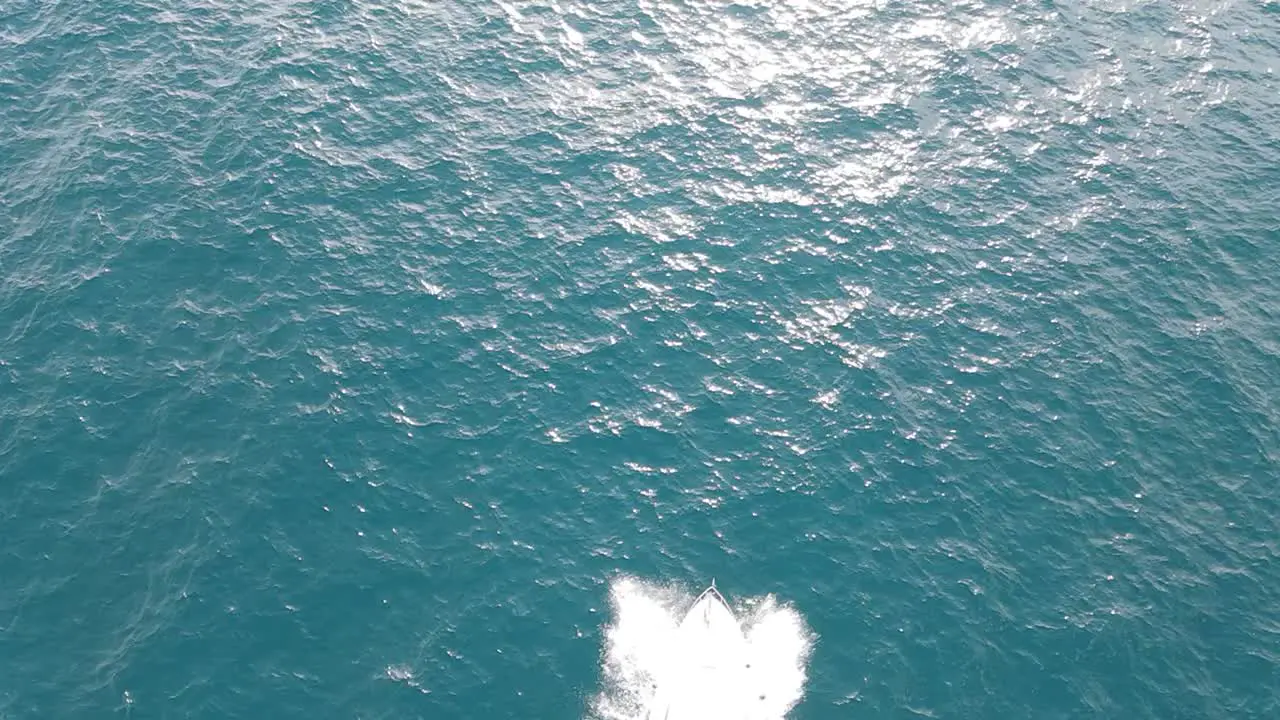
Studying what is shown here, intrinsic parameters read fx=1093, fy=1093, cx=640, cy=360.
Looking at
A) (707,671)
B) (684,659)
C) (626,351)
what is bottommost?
(707,671)

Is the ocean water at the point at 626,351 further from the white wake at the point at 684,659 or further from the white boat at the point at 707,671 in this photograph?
the white boat at the point at 707,671

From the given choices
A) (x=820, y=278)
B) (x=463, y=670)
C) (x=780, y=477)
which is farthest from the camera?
(x=820, y=278)

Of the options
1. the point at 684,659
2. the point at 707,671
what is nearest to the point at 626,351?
the point at 684,659

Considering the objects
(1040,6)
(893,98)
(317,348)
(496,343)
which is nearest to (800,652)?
(496,343)

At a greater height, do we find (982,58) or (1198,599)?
(982,58)

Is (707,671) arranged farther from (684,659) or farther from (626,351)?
(626,351)

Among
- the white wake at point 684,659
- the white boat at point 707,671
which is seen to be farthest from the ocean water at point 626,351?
the white boat at point 707,671

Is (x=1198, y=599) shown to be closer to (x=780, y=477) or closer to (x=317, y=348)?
(x=780, y=477)
